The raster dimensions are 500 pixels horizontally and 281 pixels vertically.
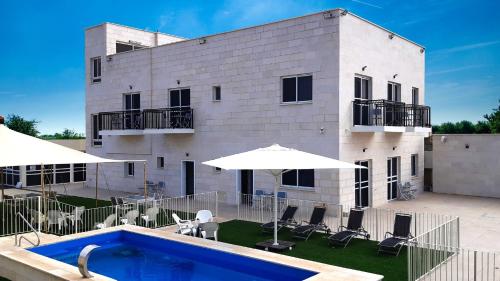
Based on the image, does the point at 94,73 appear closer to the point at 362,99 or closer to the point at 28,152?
the point at 362,99

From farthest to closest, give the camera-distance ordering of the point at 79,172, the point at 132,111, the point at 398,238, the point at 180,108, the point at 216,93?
the point at 79,172 < the point at 132,111 < the point at 180,108 < the point at 216,93 < the point at 398,238

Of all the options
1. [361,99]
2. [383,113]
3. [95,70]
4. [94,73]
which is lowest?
[383,113]

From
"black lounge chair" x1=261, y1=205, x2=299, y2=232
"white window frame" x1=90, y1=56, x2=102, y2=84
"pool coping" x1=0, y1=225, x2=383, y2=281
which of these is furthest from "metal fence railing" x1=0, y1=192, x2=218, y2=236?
"white window frame" x1=90, y1=56, x2=102, y2=84

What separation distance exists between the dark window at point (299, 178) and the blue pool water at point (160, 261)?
7659 millimetres

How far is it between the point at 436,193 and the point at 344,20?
467 inches

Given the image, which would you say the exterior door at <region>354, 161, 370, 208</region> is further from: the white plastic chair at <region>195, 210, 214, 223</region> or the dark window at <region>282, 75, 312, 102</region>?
the white plastic chair at <region>195, 210, 214, 223</region>

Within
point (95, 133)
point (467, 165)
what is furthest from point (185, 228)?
point (95, 133)

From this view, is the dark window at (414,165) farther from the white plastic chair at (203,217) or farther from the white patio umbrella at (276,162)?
the white plastic chair at (203,217)

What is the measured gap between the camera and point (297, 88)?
17.7 metres

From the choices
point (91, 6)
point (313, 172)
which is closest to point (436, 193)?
point (313, 172)

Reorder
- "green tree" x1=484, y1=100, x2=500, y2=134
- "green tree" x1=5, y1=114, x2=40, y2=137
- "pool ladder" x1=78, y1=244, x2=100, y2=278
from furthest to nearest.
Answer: "green tree" x1=5, y1=114, x2=40, y2=137 → "green tree" x1=484, y1=100, x2=500, y2=134 → "pool ladder" x1=78, y1=244, x2=100, y2=278

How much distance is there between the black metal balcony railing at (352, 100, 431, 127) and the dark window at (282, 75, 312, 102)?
1922mm

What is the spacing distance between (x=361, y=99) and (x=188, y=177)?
9.38 metres

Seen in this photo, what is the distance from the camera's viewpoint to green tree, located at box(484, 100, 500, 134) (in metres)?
42.5
